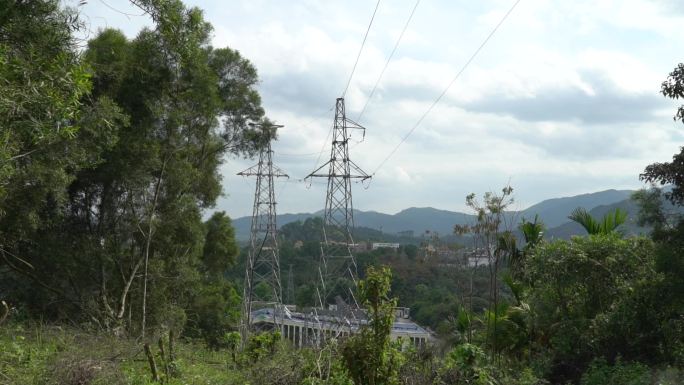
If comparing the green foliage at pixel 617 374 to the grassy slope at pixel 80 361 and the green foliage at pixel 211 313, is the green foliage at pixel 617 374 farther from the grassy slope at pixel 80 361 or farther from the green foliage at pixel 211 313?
the green foliage at pixel 211 313

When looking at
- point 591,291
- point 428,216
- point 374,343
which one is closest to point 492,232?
point 591,291

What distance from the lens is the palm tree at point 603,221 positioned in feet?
42.3

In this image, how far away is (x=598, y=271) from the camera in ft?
36.8

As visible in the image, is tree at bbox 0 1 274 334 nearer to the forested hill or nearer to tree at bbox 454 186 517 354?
tree at bbox 454 186 517 354

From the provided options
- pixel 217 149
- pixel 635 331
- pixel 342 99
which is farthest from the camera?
pixel 342 99

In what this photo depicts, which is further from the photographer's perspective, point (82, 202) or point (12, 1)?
point (82, 202)

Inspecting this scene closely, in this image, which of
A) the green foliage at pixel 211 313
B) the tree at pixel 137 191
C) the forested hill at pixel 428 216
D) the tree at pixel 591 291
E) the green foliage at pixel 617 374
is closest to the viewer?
the green foliage at pixel 617 374

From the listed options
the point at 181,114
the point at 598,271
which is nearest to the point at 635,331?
the point at 598,271

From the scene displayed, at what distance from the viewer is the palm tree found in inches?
507

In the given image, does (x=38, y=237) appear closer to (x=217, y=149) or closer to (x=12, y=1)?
(x=217, y=149)

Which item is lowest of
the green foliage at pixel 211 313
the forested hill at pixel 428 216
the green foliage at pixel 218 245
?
the green foliage at pixel 211 313

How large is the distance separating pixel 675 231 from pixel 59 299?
12.4 m

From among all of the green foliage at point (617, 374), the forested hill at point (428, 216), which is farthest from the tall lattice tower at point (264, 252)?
the forested hill at point (428, 216)

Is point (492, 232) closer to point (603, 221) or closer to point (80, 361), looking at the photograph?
point (603, 221)
